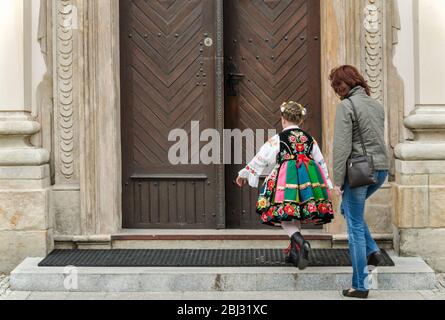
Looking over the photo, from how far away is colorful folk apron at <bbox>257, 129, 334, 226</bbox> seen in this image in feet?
20.9

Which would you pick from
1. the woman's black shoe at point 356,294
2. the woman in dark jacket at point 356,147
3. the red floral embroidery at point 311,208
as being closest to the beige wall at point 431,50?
the woman in dark jacket at point 356,147

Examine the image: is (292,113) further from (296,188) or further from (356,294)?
(356,294)

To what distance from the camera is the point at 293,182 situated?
20.9ft

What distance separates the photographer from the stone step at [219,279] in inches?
255

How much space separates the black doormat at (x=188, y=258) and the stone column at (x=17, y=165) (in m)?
0.31

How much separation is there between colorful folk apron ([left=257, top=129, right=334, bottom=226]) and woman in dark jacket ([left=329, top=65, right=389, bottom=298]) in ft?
0.98

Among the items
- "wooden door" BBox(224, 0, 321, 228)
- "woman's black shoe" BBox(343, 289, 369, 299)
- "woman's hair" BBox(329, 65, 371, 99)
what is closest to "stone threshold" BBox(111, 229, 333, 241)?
"wooden door" BBox(224, 0, 321, 228)

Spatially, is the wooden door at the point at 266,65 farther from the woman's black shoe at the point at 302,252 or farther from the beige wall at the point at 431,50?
the woman's black shoe at the point at 302,252

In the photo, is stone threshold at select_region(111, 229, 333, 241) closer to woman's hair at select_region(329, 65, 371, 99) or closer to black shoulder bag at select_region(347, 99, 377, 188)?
black shoulder bag at select_region(347, 99, 377, 188)

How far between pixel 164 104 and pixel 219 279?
2081mm

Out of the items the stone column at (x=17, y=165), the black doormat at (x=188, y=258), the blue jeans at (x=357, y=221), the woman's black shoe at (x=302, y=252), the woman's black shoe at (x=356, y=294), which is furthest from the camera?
the stone column at (x=17, y=165)

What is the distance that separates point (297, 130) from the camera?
21.2 feet

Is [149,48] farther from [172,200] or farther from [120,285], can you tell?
[120,285]

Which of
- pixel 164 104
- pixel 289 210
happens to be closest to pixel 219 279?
pixel 289 210
